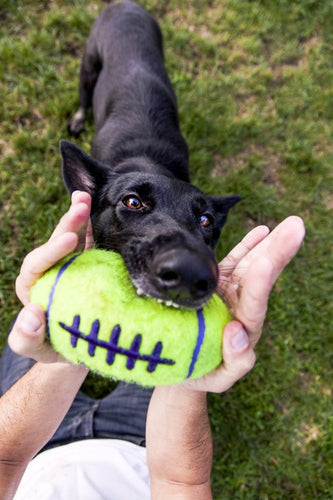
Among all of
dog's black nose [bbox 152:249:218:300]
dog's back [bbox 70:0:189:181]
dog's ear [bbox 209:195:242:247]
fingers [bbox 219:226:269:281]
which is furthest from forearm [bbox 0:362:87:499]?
dog's back [bbox 70:0:189:181]

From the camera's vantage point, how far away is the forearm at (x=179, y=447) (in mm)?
2314

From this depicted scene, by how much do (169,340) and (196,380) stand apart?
638 mm

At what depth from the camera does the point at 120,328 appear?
153 centimetres

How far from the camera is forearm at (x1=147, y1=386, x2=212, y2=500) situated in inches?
91.1

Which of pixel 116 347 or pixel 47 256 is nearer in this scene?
pixel 116 347

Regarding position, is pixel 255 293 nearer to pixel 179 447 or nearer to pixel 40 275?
pixel 40 275

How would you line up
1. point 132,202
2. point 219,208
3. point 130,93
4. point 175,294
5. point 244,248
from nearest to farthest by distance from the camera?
point 175,294 → point 244,248 → point 132,202 → point 219,208 → point 130,93

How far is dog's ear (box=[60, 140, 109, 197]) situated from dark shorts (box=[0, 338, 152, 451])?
1732 mm

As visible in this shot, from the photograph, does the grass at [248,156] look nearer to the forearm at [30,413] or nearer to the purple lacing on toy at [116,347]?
the forearm at [30,413]

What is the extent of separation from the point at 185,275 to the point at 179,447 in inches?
57.3

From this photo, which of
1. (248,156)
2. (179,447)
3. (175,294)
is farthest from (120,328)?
(248,156)

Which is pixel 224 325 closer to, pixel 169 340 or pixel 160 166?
pixel 169 340

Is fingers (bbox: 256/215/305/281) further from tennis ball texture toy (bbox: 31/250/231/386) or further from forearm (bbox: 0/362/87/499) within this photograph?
forearm (bbox: 0/362/87/499)

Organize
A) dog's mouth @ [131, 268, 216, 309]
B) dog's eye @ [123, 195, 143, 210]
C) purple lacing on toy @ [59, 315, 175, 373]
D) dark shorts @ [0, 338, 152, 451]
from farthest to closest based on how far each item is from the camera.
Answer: dark shorts @ [0, 338, 152, 451] < dog's eye @ [123, 195, 143, 210] < dog's mouth @ [131, 268, 216, 309] < purple lacing on toy @ [59, 315, 175, 373]
